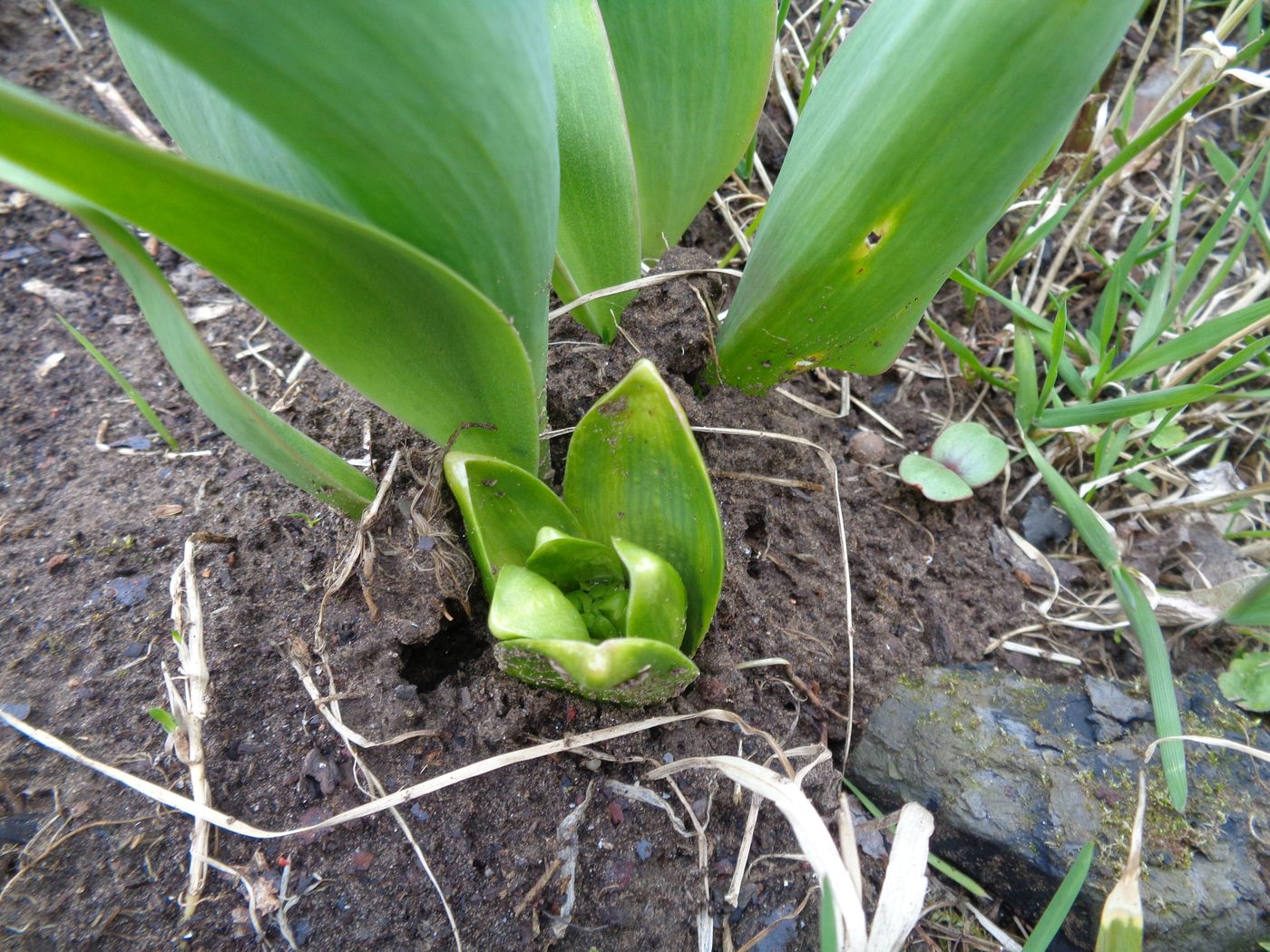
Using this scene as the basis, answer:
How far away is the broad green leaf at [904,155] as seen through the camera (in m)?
0.67

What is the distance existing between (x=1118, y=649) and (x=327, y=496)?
1232mm

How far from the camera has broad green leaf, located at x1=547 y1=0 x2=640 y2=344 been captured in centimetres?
93

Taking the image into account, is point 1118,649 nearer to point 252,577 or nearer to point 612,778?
point 612,778

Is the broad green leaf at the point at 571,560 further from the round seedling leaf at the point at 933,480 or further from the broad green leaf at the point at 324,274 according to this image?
the round seedling leaf at the point at 933,480

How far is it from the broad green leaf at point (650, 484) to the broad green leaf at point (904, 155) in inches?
11.6

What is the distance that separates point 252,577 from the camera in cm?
101

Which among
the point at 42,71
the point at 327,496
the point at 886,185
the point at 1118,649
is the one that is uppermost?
the point at 886,185

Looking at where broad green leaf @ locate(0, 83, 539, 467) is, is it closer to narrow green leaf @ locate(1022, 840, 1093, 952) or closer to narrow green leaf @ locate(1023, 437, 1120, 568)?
narrow green leaf @ locate(1022, 840, 1093, 952)

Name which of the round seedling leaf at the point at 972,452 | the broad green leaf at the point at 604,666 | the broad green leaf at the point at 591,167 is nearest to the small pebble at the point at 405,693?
the broad green leaf at the point at 604,666

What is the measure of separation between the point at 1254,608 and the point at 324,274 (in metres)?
1.33

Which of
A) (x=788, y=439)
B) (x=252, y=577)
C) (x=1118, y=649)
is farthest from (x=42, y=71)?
(x=1118, y=649)

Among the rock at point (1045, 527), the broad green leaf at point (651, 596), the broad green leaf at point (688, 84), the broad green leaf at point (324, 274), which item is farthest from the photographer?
the rock at point (1045, 527)

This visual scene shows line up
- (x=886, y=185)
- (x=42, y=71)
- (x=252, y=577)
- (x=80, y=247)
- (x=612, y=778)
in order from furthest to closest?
(x=42, y=71) → (x=80, y=247) → (x=252, y=577) → (x=612, y=778) → (x=886, y=185)

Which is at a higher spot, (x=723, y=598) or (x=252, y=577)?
(x=723, y=598)
